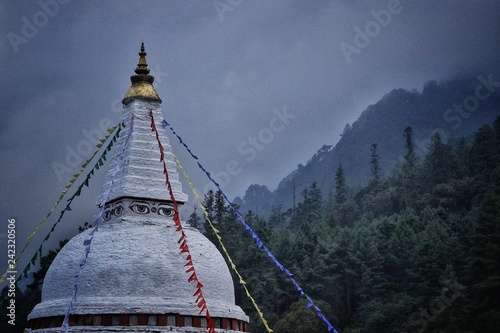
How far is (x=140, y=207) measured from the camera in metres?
18.5

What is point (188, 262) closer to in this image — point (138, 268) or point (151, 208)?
point (138, 268)

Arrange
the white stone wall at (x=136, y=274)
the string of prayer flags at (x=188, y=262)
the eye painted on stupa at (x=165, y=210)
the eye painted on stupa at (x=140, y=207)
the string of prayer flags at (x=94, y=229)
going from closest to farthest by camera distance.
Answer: the string of prayer flags at (x=94, y=229)
the string of prayer flags at (x=188, y=262)
the white stone wall at (x=136, y=274)
the eye painted on stupa at (x=140, y=207)
the eye painted on stupa at (x=165, y=210)

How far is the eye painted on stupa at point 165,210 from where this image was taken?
61.2 ft

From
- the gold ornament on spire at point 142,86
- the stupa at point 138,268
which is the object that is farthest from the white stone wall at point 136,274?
the gold ornament on spire at point 142,86

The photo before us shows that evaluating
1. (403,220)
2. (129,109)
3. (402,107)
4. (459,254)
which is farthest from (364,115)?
(129,109)

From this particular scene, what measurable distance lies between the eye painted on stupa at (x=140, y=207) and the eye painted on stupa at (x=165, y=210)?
0.30 metres

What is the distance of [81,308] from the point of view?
16.2 meters

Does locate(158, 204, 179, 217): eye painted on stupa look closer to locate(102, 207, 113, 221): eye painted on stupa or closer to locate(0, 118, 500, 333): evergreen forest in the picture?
locate(102, 207, 113, 221): eye painted on stupa

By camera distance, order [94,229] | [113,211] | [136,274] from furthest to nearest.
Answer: [113,211]
[94,229]
[136,274]

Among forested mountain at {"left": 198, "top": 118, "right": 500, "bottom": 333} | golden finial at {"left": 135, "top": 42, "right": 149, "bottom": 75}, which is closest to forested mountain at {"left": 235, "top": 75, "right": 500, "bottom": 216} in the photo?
forested mountain at {"left": 198, "top": 118, "right": 500, "bottom": 333}

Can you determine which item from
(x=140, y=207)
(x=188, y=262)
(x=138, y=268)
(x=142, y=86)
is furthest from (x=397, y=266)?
(x=138, y=268)

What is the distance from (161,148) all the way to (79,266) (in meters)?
3.77

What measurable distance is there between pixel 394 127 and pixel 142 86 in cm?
12661

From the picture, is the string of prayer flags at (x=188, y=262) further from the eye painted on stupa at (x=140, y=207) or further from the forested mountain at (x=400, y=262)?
the forested mountain at (x=400, y=262)
